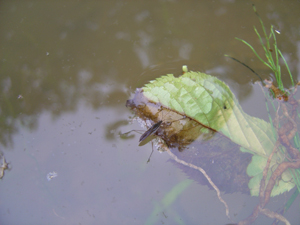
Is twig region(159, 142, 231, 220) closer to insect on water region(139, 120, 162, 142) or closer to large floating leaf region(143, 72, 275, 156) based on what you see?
insect on water region(139, 120, 162, 142)

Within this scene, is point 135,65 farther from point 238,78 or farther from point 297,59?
point 297,59

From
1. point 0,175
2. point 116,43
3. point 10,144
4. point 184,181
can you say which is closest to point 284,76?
point 184,181

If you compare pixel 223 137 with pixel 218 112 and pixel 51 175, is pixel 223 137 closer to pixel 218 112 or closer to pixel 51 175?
pixel 218 112

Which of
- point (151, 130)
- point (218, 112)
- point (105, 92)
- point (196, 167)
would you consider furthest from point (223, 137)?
point (105, 92)

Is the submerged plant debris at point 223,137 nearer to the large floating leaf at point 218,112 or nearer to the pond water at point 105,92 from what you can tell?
the large floating leaf at point 218,112

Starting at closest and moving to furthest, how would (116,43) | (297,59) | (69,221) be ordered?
(69,221) < (297,59) < (116,43)

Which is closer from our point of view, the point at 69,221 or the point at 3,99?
the point at 69,221
